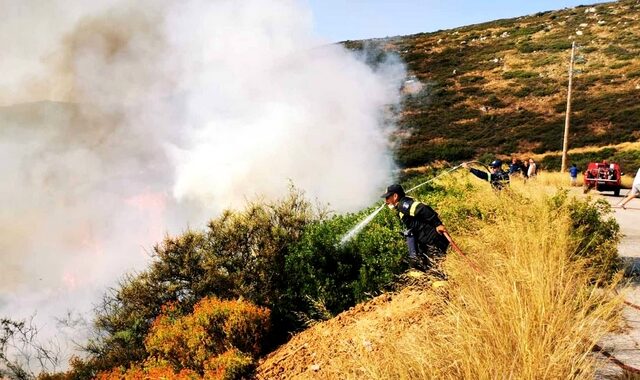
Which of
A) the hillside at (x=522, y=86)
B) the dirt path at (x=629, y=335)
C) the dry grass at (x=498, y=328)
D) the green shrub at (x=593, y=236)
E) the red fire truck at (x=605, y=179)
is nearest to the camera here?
the dry grass at (x=498, y=328)

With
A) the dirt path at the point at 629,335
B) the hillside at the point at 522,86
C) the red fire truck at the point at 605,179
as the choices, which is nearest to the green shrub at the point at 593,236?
the dirt path at the point at 629,335

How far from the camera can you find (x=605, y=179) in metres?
21.7

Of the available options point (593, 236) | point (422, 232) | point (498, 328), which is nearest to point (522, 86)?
point (593, 236)

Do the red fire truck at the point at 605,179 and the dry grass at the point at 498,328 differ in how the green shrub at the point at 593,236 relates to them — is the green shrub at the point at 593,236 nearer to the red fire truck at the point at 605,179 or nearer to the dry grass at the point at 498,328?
the dry grass at the point at 498,328

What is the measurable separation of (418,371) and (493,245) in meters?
3.53

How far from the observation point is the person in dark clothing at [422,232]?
670 cm

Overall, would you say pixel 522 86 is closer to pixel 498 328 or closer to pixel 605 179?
pixel 605 179

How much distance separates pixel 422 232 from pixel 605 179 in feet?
59.3

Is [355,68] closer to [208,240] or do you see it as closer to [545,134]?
[208,240]

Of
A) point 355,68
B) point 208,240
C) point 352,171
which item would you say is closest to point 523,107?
point 355,68

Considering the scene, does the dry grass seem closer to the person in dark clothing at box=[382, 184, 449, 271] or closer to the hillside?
the person in dark clothing at box=[382, 184, 449, 271]

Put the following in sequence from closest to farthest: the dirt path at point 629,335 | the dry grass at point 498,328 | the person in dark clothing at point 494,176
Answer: the dry grass at point 498,328, the dirt path at point 629,335, the person in dark clothing at point 494,176

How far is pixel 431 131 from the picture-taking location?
1703 inches

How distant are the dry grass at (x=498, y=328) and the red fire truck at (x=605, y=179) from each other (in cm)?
1741
